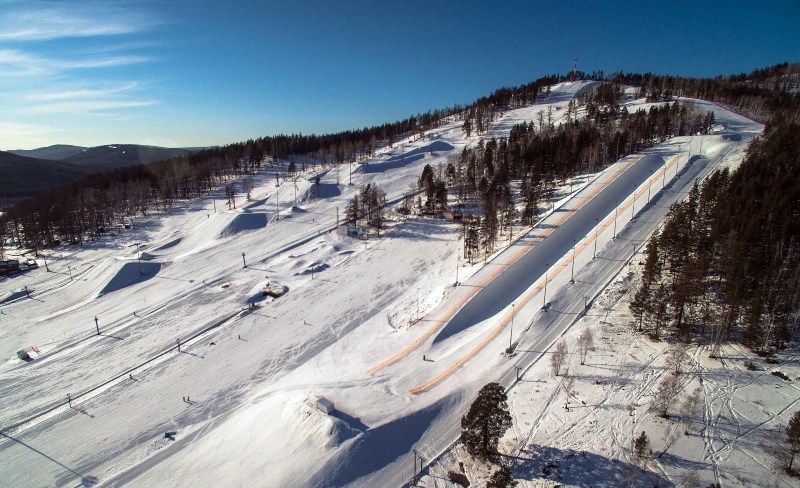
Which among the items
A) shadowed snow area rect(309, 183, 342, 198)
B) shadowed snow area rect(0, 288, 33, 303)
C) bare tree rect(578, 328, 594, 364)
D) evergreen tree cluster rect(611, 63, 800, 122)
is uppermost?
evergreen tree cluster rect(611, 63, 800, 122)

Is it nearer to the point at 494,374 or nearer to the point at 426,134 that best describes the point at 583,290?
the point at 494,374

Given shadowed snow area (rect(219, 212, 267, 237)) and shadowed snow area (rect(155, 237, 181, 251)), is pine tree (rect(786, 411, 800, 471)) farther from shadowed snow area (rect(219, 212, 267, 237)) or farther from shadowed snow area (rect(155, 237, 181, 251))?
shadowed snow area (rect(155, 237, 181, 251))

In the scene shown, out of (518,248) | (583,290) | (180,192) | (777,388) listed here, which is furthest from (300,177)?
(777,388)

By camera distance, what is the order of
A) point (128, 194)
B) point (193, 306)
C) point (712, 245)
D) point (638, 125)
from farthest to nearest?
1. point (128, 194)
2. point (638, 125)
3. point (193, 306)
4. point (712, 245)

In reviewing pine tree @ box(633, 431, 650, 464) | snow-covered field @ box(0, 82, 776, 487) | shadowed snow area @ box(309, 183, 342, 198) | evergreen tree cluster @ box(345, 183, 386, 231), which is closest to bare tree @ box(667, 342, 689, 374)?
snow-covered field @ box(0, 82, 776, 487)

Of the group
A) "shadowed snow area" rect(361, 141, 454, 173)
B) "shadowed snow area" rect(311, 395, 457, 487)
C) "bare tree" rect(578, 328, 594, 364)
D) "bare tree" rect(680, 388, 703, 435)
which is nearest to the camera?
"shadowed snow area" rect(311, 395, 457, 487)

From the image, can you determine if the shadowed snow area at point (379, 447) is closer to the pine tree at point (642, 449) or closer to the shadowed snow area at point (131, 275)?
the pine tree at point (642, 449)
